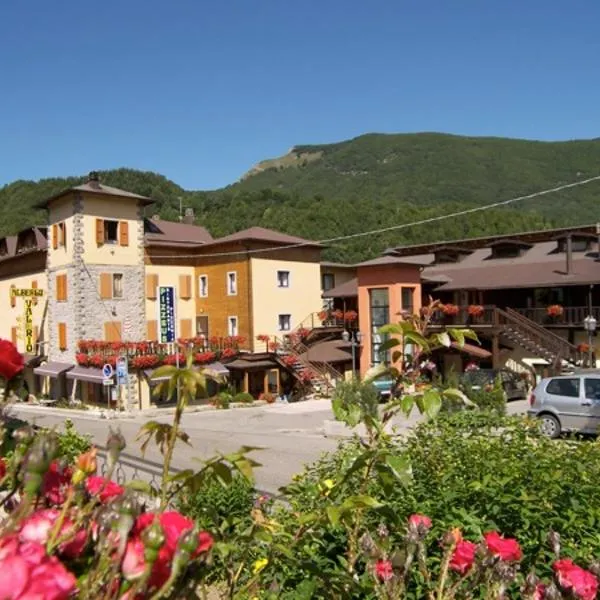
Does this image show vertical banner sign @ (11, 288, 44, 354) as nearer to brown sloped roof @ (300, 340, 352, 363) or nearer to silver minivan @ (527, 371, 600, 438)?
brown sloped roof @ (300, 340, 352, 363)

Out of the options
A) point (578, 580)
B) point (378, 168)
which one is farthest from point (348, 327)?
point (378, 168)

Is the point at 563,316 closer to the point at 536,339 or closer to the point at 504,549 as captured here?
the point at 536,339

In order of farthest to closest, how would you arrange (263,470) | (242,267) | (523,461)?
(242,267)
(263,470)
(523,461)

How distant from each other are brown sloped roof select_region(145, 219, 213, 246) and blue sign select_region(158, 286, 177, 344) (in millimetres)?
5136

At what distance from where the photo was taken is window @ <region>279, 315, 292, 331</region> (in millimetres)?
34719

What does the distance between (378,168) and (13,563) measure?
137m

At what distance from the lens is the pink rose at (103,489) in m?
1.70

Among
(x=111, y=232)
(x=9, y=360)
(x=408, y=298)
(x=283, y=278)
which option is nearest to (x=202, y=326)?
(x=283, y=278)

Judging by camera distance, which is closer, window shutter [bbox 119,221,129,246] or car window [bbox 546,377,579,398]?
car window [bbox 546,377,579,398]

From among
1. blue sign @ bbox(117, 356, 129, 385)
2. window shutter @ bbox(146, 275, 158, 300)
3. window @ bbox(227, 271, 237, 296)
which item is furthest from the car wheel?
window shutter @ bbox(146, 275, 158, 300)

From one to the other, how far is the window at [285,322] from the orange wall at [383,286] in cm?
440

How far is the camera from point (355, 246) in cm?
5653

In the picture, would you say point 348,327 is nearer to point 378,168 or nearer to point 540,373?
point 540,373

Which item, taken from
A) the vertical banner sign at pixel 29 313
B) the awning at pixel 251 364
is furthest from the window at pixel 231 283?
the vertical banner sign at pixel 29 313
